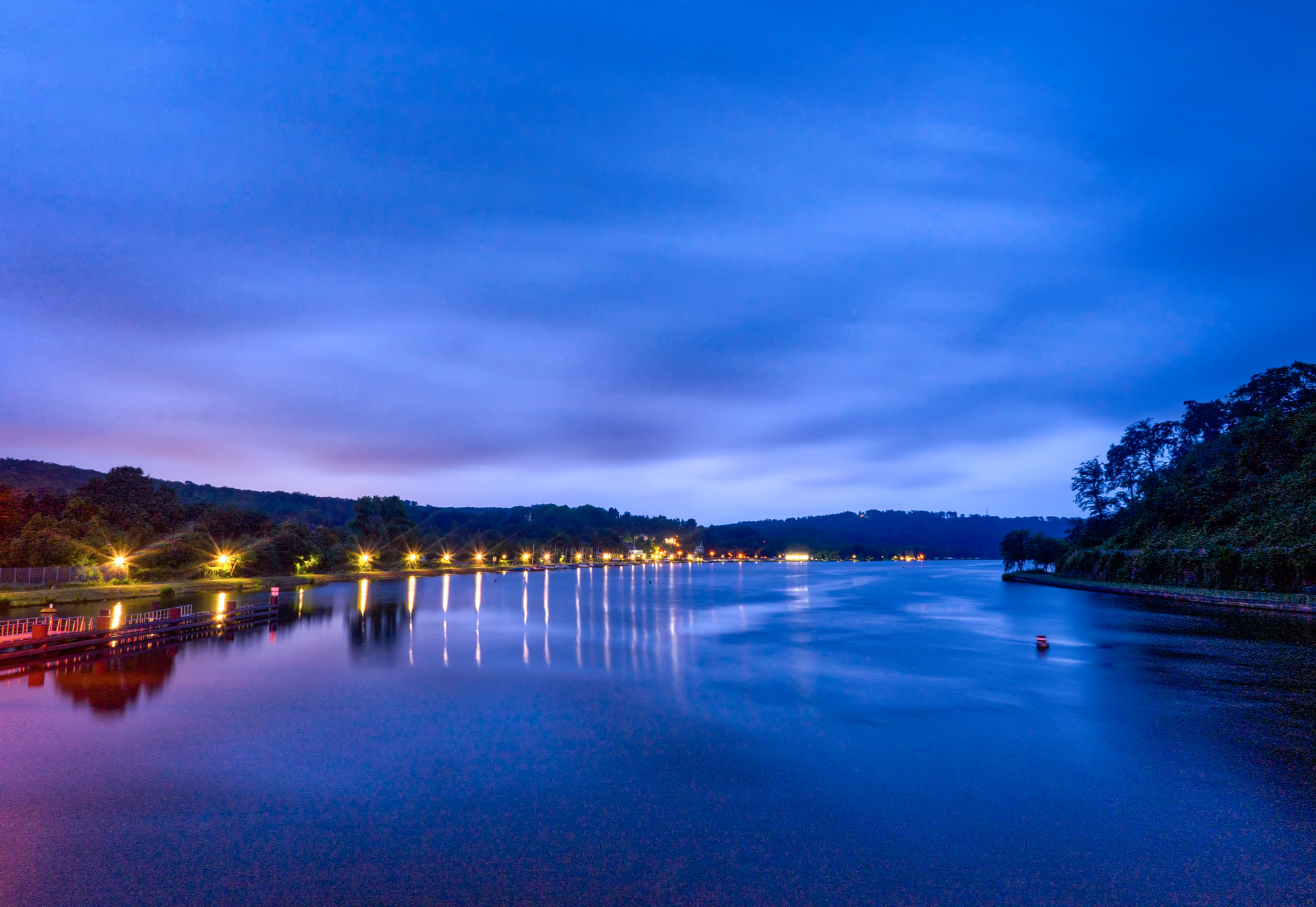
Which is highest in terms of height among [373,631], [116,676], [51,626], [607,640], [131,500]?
[131,500]

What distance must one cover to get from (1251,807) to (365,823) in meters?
14.4

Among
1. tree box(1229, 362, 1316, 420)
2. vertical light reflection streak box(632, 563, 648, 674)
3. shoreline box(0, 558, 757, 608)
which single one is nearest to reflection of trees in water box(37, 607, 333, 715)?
vertical light reflection streak box(632, 563, 648, 674)

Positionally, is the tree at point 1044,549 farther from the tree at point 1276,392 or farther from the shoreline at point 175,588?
the shoreline at point 175,588

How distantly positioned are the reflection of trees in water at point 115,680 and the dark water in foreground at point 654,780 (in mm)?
152

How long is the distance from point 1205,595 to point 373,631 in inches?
2446

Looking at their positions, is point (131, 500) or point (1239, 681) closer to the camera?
point (1239, 681)

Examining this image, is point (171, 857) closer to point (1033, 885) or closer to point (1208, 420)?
point (1033, 885)

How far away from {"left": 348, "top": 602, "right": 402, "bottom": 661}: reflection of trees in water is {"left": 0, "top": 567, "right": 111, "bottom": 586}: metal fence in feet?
69.5

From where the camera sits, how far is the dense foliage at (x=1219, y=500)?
51719 mm

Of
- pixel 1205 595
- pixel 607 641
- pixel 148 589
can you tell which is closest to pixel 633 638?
pixel 607 641

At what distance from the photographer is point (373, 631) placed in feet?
108

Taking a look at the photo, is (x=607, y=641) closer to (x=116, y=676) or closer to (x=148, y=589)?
(x=116, y=676)

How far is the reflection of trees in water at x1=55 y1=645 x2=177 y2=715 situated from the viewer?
17.1 metres

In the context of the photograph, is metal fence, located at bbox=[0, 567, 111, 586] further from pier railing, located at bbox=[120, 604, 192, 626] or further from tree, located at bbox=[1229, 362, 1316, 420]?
tree, located at bbox=[1229, 362, 1316, 420]
